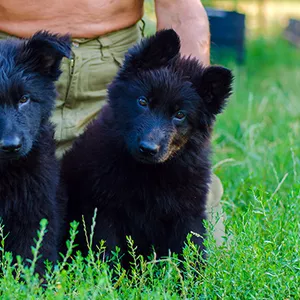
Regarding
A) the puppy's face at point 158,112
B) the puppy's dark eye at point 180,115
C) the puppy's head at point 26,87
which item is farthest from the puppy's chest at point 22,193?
the puppy's dark eye at point 180,115

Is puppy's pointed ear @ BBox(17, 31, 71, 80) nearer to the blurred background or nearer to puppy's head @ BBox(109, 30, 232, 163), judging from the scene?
puppy's head @ BBox(109, 30, 232, 163)

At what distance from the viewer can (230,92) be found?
4.09 metres

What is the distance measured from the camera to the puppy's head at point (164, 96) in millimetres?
3926

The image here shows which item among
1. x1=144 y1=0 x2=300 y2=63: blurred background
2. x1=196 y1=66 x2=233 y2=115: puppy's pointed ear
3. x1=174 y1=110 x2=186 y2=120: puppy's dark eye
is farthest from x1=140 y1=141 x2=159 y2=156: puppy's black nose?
x1=144 y1=0 x2=300 y2=63: blurred background

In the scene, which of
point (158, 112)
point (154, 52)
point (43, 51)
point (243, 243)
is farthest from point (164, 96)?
point (243, 243)

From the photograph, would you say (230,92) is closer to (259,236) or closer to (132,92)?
(132,92)

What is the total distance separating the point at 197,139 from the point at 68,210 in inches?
37.5

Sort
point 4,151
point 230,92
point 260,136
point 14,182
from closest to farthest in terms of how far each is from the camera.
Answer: point 4,151
point 14,182
point 230,92
point 260,136

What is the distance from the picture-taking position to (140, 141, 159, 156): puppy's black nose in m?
3.78

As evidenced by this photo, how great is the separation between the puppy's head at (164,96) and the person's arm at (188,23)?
70cm

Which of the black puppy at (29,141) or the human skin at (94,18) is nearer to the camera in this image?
the black puppy at (29,141)

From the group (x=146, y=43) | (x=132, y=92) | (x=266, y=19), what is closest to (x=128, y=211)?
(x=132, y=92)

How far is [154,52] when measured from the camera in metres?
4.02

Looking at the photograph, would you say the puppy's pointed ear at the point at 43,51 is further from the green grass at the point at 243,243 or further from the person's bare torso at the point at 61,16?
the green grass at the point at 243,243
